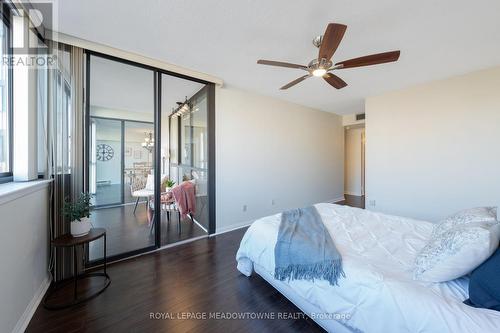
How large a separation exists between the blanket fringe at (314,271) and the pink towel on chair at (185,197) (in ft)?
6.74

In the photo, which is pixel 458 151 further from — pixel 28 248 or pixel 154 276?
pixel 28 248

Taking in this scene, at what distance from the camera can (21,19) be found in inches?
66.4

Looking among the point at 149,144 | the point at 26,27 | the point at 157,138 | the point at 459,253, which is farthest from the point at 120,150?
the point at 459,253

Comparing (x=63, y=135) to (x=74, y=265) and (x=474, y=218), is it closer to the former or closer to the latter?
(x=74, y=265)

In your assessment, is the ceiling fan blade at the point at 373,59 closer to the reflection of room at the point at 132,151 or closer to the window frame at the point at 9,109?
the reflection of room at the point at 132,151

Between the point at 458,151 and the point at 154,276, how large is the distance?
470cm

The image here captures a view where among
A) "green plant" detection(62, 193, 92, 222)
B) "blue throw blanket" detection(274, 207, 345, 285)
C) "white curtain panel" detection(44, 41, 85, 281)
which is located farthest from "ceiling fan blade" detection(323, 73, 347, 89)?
"green plant" detection(62, 193, 92, 222)

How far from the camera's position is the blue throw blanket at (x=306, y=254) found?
140cm

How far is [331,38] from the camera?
1563 millimetres

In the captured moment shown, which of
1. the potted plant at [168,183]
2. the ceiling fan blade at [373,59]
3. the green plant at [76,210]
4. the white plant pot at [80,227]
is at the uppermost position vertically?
the ceiling fan blade at [373,59]

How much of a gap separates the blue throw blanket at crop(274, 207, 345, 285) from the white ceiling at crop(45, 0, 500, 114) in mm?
1992

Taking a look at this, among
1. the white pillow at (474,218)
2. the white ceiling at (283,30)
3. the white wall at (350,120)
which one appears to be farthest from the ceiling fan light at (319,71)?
the white wall at (350,120)

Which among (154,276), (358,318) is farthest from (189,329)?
(358,318)

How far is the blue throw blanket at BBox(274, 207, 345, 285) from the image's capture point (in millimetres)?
1404
